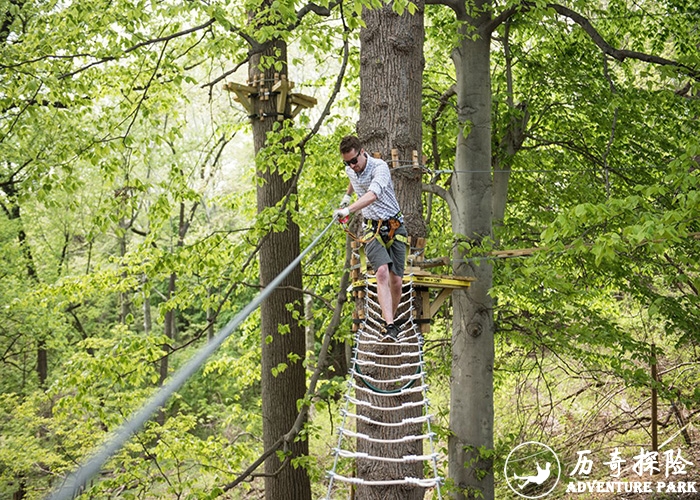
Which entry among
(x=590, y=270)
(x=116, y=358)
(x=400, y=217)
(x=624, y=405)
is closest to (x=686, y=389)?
(x=624, y=405)

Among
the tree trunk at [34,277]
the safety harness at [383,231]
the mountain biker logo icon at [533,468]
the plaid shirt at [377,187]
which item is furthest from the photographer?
the tree trunk at [34,277]

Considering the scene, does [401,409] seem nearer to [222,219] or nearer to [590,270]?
[590,270]

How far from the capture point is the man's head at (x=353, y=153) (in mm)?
3881

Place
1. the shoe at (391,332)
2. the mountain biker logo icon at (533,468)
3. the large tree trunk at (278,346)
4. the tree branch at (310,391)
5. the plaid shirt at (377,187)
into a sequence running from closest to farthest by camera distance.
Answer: the plaid shirt at (377,187) < the shoe at (391,332) < the tree branch at (310,391) < the large tree trunk at (278,346) < the mountain biker logo icon at (533,468)

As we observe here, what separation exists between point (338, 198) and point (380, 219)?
8.81 feet

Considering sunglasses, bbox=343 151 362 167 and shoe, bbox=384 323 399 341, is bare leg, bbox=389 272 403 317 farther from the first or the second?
sunglasses, bbox=343 151 362 167

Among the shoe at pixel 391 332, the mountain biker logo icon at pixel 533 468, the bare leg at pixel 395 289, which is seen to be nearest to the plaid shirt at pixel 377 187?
the bare leg at pixel 395 289

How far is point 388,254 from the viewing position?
13.8ft

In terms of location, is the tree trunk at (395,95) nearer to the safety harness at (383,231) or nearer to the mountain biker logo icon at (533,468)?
the safety harness at (383,231)

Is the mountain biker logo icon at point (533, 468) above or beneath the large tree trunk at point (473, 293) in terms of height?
beneath

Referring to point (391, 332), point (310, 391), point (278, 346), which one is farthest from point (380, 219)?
point (278, 346)

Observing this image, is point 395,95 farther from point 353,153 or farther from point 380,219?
point 380,219

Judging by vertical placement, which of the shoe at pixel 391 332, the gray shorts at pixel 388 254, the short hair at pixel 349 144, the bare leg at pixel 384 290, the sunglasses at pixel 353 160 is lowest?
the shoe at pixel 391 332

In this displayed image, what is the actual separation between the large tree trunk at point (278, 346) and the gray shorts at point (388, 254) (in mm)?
2315
